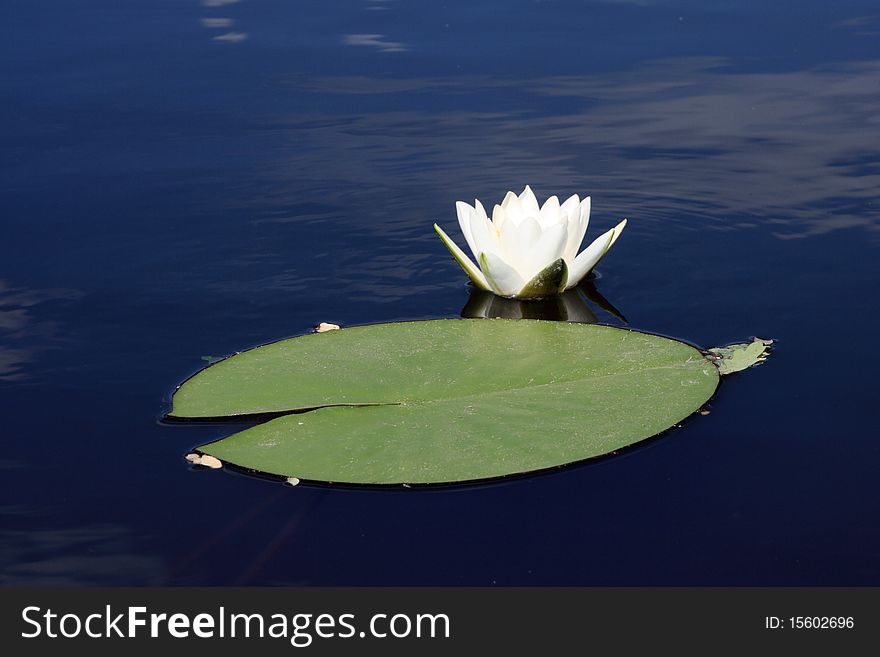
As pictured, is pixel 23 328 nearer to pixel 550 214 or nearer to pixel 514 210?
pixel 514 210

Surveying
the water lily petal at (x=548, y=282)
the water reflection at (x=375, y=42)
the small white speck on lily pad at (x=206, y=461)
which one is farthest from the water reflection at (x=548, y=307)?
the water reflection at (x=375, y=42)

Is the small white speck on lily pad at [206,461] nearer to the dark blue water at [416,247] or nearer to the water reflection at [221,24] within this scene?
the dark blue water at [416,247]

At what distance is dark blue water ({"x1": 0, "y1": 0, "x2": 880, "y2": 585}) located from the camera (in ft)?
10.0

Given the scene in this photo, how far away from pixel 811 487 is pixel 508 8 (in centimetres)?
914

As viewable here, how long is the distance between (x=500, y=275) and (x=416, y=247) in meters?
0.84

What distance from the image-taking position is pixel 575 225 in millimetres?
4809

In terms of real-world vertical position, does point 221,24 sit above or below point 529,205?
above

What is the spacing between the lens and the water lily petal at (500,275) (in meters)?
4.73

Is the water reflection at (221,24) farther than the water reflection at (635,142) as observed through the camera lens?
Yes

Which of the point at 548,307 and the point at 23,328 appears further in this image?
the point at 548,307

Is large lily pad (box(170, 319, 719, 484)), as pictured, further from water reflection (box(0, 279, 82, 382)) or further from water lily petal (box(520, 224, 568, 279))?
water reflection (box(0, 279, 82, 382))

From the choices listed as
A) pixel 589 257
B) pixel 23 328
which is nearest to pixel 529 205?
pixel 589 257

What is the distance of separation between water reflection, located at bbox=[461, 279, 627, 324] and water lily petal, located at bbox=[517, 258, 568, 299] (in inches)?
1.4

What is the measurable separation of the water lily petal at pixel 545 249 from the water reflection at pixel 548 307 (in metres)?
0.16
